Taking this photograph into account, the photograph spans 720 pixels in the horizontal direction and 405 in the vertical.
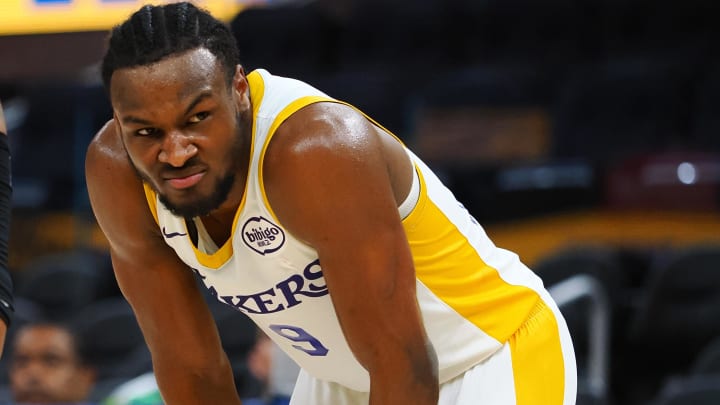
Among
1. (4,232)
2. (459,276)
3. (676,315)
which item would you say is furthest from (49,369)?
(4,232)

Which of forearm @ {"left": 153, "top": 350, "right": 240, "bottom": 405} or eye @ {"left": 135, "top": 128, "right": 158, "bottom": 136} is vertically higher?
eye @ {"left": 135, "top": 128, "right": 158, "bottom": 136}

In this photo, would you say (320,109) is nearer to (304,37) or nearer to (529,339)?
(529,339)

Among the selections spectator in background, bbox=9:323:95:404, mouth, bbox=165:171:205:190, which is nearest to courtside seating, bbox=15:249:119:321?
spectator in background, bbox=9:323:95:404

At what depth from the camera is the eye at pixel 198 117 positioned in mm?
2135

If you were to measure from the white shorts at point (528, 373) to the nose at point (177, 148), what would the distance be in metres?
0.80

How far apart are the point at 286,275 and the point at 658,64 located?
5.07m

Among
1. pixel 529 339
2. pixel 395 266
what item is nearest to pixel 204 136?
pixel 395 266

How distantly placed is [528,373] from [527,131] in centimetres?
454

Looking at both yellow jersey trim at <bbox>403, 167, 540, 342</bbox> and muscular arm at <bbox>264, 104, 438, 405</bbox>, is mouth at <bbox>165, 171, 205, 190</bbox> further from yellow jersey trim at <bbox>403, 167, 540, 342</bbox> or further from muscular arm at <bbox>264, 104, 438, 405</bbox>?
yellow jersey trim at <bbox>403, 167, 540, 342</bbox>

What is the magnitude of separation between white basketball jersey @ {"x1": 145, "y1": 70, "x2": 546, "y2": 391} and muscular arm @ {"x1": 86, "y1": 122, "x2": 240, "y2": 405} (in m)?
0.09

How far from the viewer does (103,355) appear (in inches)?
242

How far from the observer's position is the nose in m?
2.12

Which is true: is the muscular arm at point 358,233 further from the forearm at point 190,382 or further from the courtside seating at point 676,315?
the courtside seating at point 676,315

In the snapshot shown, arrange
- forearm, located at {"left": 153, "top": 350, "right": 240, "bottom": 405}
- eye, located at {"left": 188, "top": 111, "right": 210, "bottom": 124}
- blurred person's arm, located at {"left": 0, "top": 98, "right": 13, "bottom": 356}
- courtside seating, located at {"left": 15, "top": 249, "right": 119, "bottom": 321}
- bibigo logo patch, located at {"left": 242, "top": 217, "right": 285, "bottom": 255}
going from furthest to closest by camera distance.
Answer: courtside seating, located at {"left": 15, "top": 249, "right": 119, "bottom": 321} → forearm, located at {"left": 153, "top": 350, "right": 240, "bottom": 405} → bibigo logo patch, located at {"left": 242, "top": 217, "right": 285, "bottom": 255} → eye, located at {"left": 188, "top": 111, "right": 210, "bottom": 124} → blurred person's arm, located at {"left": 0, "top": 98, "right": 13, "bottom": 356}
